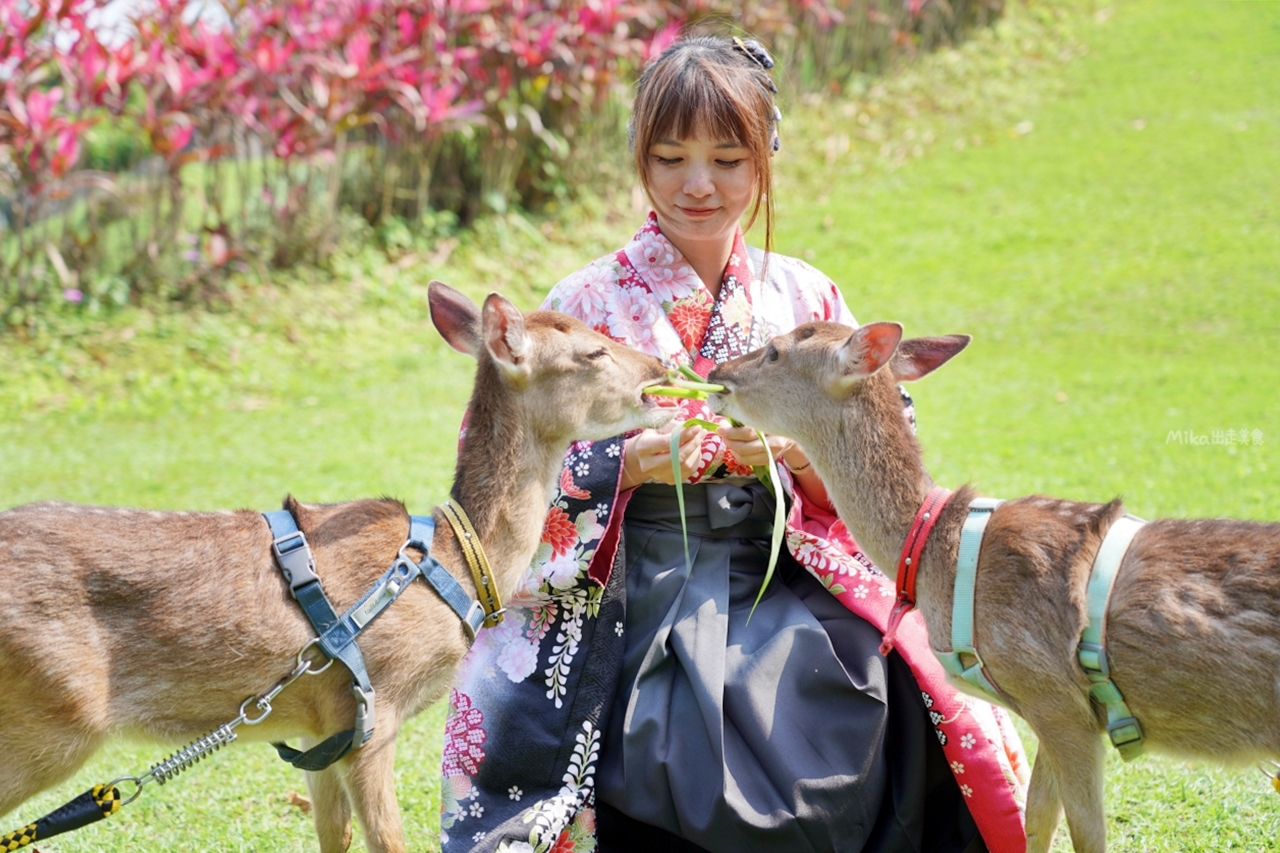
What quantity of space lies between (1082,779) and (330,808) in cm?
221

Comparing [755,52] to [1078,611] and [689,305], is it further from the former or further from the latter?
[1078,611]

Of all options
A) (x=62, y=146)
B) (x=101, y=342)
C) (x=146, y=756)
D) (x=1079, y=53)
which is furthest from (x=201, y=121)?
(x=1079, y=53)

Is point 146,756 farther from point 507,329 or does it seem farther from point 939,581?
point 939,581

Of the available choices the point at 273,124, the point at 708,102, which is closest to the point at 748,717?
the point at 708,102

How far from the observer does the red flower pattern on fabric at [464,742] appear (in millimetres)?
3559

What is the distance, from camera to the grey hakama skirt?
3320 mm

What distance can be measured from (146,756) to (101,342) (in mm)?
5063

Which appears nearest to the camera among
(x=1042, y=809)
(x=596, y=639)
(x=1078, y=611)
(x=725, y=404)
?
(x=1078, y=611)

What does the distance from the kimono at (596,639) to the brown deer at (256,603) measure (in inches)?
5.4

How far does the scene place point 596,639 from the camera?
3.63 meters

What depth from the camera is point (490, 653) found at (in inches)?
146

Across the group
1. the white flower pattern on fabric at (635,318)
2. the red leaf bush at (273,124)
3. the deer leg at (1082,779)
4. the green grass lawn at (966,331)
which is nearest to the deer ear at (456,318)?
the white flower pattern on fabric at (635,318)

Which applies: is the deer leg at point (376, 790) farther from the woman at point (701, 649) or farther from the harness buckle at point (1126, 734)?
the harness buckle at point (1126, 734)

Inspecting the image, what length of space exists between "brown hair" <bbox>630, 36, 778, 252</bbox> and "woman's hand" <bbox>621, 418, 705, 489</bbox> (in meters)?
0.77
